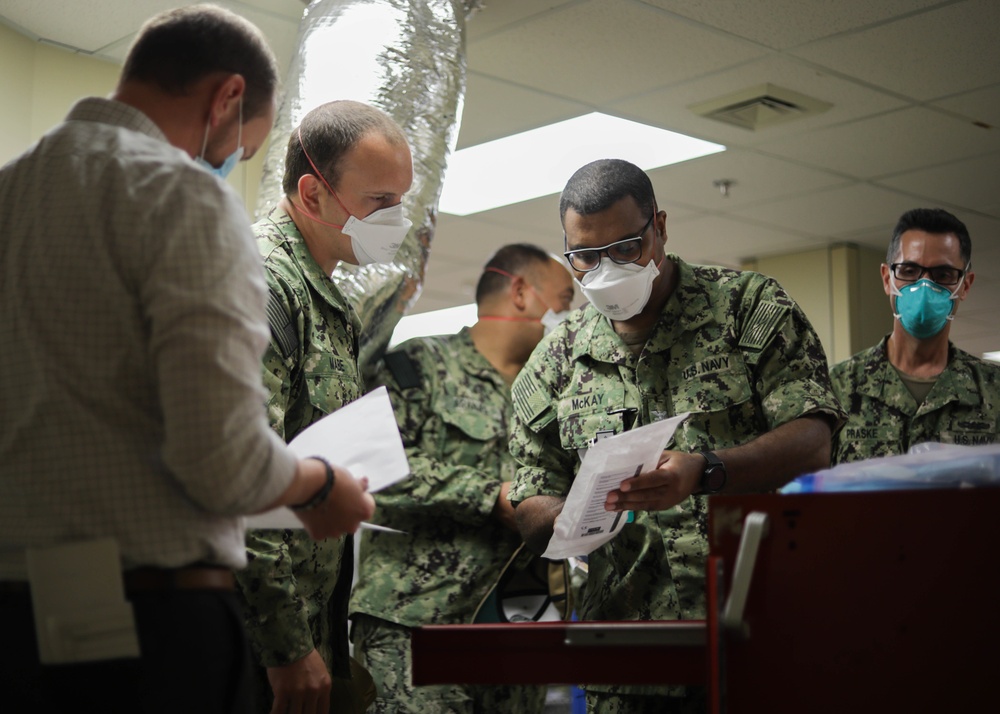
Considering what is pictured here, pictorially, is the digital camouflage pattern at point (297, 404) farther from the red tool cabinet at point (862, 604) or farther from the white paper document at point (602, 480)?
the red tool cabinet at point (862, 604)

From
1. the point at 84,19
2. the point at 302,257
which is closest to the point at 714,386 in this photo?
the point at 302,257

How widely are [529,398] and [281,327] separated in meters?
0.74

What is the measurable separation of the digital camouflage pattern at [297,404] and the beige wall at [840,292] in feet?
17.2

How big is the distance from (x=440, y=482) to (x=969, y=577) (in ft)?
5.56

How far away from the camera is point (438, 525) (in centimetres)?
287

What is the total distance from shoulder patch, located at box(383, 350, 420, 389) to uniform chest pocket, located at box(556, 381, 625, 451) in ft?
2.54

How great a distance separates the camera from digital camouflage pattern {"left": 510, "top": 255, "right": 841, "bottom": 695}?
6.91 feet

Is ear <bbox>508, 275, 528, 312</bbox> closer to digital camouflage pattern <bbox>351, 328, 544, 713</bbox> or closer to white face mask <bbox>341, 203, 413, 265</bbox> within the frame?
digital camouflage pattern <bbox>351, 328, 544, 713</bbox>

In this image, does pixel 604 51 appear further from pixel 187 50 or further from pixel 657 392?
pixel 187 50

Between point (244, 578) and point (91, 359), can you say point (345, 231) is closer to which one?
point (244, 578)

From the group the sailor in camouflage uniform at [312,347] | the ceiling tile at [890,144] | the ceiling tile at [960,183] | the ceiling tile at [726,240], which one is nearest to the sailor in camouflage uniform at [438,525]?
the sailor in camouflage uniform at [312,347]

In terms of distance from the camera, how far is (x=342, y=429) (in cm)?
149

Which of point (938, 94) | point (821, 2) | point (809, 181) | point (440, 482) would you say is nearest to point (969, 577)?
point (440, 482)

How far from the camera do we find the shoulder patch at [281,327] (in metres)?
1.77
